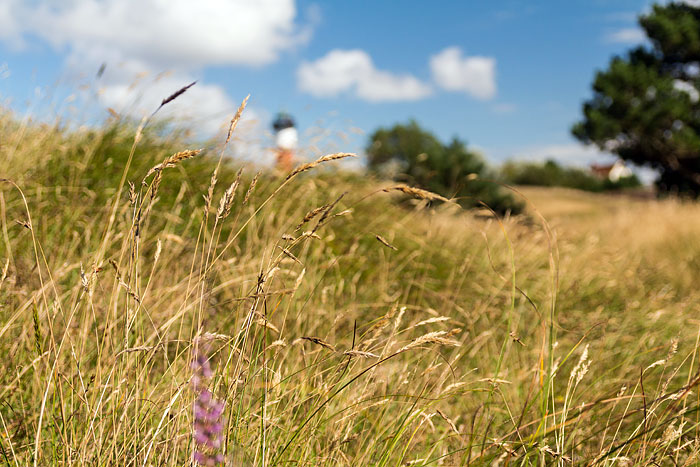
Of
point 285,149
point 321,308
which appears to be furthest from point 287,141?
point 321,308

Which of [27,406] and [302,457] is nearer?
[302,457]

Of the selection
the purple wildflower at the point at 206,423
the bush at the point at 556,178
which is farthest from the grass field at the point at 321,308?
the bush at the point at 556,178

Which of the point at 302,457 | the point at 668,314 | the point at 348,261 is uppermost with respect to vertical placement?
the point at 348,261

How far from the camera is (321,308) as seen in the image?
265 cm

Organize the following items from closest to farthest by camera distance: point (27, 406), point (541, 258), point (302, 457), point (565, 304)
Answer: point (302, 457) → point (27, 406) → point (565, 304) → point (541, 258)

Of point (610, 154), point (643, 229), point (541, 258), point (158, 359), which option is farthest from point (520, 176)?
point (158, 359)

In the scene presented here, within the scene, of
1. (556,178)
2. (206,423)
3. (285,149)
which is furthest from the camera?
(556,178)

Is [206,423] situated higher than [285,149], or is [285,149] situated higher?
[285,149]

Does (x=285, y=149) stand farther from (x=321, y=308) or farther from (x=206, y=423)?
(x=206, y=423)

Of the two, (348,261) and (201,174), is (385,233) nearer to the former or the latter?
(348,261)

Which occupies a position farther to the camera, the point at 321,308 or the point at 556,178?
the point at 556,178

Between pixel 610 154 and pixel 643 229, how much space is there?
20.9 m

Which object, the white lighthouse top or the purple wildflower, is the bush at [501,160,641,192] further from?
the purple wildflower

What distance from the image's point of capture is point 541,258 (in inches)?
172
